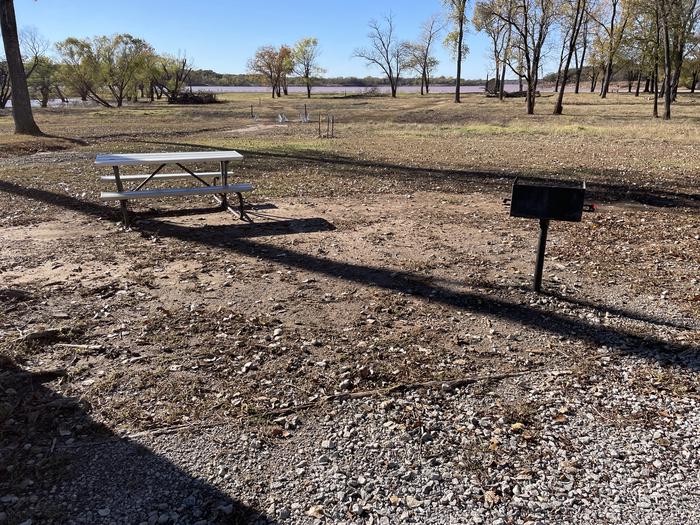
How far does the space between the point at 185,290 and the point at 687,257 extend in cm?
549

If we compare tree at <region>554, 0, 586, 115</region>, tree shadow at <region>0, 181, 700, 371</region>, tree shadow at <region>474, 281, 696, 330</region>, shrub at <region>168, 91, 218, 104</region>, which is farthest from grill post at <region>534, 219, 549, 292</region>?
shrub at <region>168, 91, 218, 104</region>

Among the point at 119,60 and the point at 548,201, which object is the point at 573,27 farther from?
the point at 119,60

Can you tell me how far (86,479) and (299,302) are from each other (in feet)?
7.95

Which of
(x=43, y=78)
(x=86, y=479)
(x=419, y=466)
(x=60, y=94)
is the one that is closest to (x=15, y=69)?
(x=86, y=479)

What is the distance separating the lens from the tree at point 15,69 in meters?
17.1

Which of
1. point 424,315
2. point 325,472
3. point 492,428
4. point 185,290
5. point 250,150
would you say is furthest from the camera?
point 250,150

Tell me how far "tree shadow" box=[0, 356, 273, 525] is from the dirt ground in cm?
2

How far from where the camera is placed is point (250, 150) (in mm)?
15586

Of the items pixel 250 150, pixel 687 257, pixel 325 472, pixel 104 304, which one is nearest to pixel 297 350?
pixel 325 472

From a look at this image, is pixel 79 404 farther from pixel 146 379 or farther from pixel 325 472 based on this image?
pixel 325 472

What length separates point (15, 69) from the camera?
17625mm

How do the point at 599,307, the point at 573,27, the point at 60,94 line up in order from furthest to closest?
the point at 60,94 → the point at 573,27 → the point at 599,307

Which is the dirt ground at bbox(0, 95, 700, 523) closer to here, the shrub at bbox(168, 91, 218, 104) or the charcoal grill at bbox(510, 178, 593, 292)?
the charcoal grill at bbox(510, 178, 593, 292)

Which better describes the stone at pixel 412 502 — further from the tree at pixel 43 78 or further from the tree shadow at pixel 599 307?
the tree at pixel 43 78
